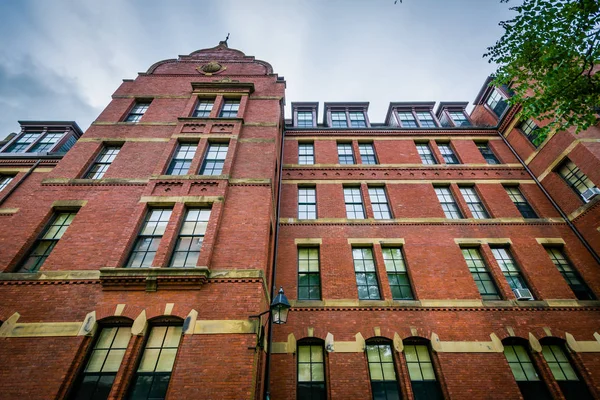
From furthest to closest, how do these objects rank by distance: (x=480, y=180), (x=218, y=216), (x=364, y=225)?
(x=480, y=180)
(x=364, y=225)
(x=218, y=216)

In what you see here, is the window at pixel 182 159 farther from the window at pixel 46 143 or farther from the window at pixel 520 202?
the window at pixel 520 202

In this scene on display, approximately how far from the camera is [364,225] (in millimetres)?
11805

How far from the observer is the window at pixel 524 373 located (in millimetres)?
8188

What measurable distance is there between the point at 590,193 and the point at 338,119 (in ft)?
41.3

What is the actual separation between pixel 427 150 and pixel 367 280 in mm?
9215

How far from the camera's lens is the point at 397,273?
421 inches

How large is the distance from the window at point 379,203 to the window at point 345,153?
2319 millimetres

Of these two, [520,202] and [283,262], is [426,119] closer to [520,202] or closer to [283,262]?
[520,202]

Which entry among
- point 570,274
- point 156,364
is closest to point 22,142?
point 156,364

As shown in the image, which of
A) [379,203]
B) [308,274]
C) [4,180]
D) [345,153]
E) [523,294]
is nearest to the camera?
[523,294]

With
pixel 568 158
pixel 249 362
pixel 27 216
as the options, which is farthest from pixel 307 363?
pixel 568 158

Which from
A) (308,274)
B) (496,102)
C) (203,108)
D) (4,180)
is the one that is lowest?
(308,274)

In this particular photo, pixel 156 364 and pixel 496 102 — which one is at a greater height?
pixel 496 102

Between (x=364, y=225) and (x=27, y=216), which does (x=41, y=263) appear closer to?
(x=27, y=216)
